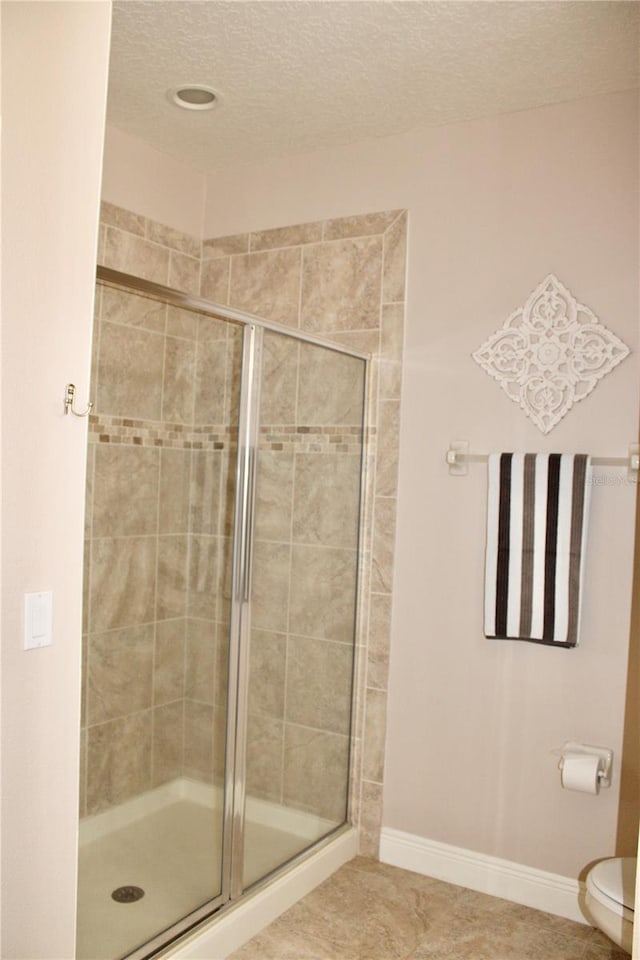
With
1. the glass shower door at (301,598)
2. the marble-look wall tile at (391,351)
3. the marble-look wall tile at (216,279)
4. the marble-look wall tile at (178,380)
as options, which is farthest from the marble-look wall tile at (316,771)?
the marble-look wall tile at (216,279)

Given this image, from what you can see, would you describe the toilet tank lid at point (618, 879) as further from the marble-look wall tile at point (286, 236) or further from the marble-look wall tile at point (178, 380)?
the marble-look wall tile at point (286, 236)

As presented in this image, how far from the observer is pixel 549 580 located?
2541mm

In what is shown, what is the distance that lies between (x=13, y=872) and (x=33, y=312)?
1.02 m

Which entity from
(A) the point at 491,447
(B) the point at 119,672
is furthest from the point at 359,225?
(B) the point at 119,672

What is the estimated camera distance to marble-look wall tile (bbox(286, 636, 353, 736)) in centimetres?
268

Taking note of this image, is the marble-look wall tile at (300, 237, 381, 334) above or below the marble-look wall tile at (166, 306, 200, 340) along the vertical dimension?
above

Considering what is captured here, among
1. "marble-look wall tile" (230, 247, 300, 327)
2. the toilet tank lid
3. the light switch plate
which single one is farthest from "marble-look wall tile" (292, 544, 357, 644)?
the light switch plate

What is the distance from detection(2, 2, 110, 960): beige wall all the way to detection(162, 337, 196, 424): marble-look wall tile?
63 cm

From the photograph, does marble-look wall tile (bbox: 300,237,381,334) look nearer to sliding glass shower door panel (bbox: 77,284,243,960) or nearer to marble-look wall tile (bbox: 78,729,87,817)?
sliding glass shower door panel (bbox: 77,284,243,960)

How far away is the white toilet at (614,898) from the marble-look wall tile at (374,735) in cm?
90

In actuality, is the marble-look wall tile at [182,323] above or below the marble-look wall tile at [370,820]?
above

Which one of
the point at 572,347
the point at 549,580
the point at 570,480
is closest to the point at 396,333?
the point at 572,347

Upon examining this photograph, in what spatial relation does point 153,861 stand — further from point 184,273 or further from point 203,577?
point 184,273

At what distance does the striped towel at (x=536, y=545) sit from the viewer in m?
2.51
